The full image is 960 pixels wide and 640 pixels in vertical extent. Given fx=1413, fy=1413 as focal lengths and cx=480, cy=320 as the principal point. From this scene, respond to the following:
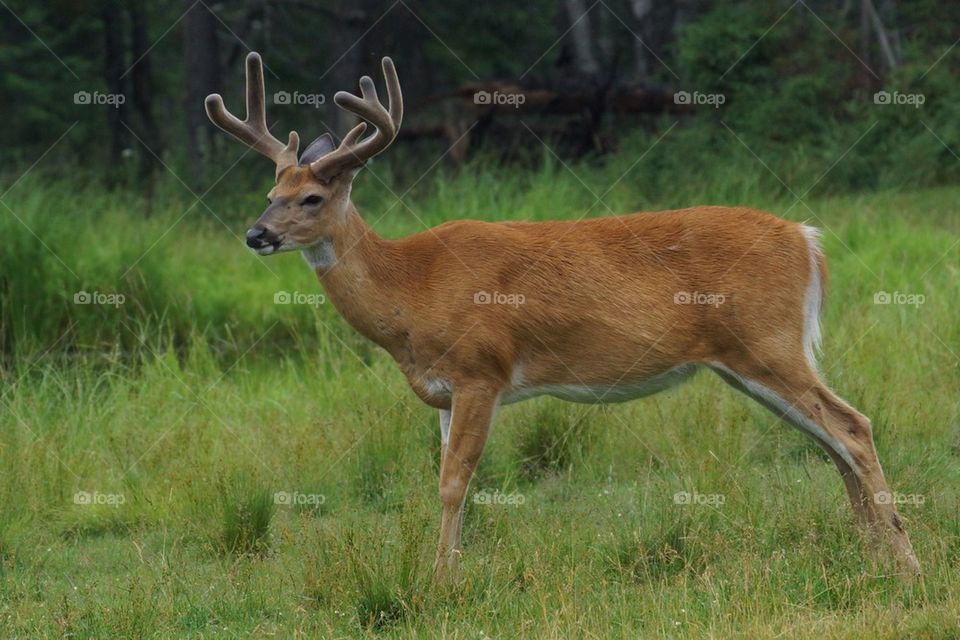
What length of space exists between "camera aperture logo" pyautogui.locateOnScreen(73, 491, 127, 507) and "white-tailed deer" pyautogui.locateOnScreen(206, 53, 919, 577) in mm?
2049

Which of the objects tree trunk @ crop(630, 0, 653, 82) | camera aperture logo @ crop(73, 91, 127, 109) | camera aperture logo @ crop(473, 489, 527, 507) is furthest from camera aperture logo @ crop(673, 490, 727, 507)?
tree trunk @ crop(630, 0, 653, 82)

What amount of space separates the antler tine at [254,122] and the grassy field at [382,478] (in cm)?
175

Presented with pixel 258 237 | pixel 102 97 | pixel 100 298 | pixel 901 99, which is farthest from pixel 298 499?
pixel 901 99

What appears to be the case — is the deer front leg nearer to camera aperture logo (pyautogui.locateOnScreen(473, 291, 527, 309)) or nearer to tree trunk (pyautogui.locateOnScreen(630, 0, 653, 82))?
camera aperture logo (pyautogui.locateOnScreen(473, 291, 527, 309))

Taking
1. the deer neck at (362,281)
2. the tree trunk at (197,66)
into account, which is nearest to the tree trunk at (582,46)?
the tree trunk at (197,66)

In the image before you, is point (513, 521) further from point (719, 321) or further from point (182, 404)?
point (182, 404)

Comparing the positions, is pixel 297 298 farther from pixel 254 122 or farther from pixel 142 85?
pixel 142 85

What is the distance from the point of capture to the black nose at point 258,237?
21.7 feet

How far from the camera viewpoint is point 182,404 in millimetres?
9484

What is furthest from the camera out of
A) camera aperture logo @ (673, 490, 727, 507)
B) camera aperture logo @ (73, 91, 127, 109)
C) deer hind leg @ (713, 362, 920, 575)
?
camera aperture logo @ (73, 91, 127, 109)

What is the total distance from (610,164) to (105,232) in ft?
21.1

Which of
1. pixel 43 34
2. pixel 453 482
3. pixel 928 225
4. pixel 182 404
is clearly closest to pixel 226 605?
pixel 453 482

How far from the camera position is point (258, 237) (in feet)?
21.8

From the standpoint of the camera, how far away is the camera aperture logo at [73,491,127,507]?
803cm
